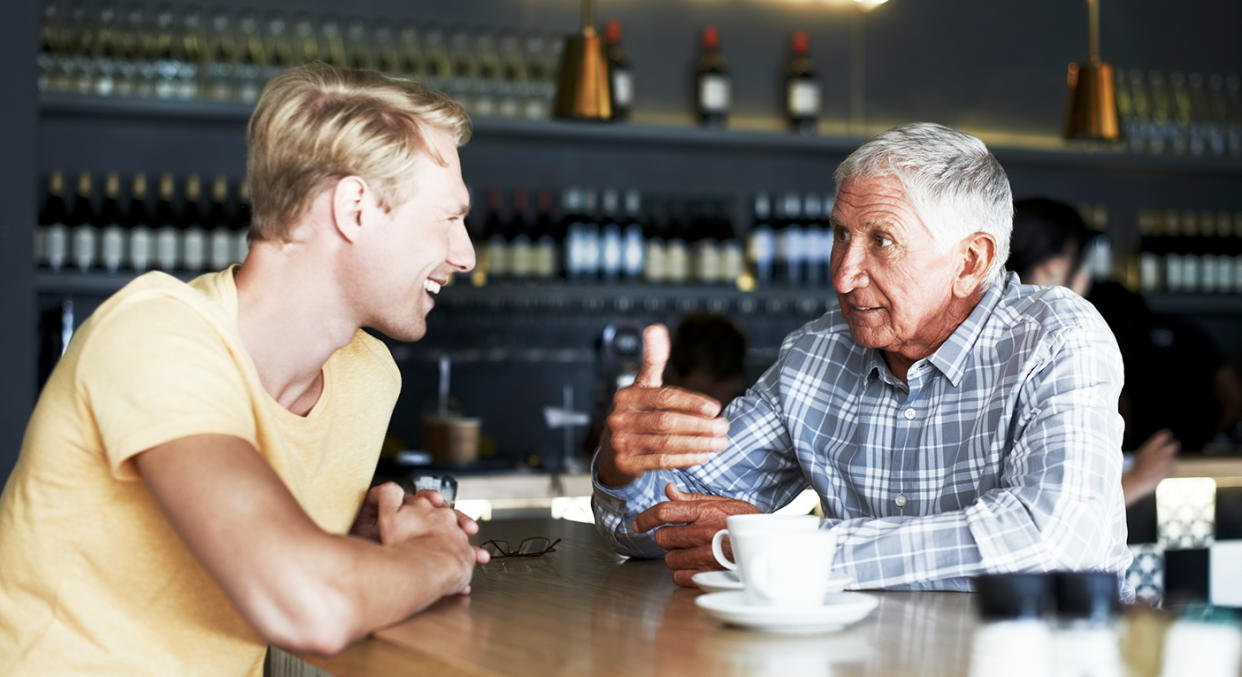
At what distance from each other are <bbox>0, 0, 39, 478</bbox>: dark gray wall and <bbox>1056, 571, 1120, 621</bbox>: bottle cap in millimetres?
2630

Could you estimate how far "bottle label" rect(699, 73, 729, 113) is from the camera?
3799 millimetres

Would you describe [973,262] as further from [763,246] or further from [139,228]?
[139,228]

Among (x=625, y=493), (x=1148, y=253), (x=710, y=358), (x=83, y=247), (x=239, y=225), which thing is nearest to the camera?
(x=625, y=493)

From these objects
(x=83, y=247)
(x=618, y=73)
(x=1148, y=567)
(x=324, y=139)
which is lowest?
(x=1148, y=567)

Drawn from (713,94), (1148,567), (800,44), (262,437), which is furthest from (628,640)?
(800,44)

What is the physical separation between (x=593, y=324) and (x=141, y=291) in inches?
115

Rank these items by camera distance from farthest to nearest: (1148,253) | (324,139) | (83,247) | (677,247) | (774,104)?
(1148,253) → (774,104) → (677,247) → (83,247) → (324,139)

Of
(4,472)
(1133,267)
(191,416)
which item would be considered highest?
(191,416)

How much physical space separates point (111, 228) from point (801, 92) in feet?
6.62

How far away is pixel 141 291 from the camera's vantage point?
3.27 ft

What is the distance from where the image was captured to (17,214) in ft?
9.43

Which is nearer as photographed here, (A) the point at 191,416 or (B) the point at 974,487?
(A) the point at 191,416

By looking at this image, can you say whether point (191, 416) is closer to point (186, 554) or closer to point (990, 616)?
point (186, 554)

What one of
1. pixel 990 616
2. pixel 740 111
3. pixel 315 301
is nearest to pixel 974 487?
pixel 990 616
